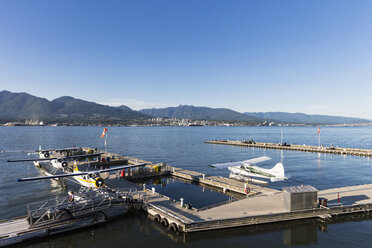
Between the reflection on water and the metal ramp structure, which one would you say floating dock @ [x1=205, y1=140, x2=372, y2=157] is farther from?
the metal ramp structure

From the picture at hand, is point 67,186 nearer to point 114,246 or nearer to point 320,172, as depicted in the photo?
point 114,246

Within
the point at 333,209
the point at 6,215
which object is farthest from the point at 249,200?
the point at 6,215

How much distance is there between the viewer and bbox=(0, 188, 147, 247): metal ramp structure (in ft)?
52.5

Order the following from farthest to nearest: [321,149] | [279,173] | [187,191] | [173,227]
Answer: [321,149], [279,173], [187,191], [173,227]

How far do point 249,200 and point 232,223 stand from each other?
5310 mm

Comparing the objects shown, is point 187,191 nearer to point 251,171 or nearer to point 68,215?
point 251,171

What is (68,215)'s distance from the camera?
18078 mm

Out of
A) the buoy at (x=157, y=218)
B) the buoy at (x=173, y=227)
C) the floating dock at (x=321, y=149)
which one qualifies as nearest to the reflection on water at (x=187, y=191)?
the buoy at (x=157, y=218)

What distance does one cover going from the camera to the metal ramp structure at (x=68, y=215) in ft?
52.5

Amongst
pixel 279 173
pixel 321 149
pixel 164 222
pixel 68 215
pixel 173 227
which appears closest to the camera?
pixel 173 227

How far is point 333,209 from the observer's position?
768 inches

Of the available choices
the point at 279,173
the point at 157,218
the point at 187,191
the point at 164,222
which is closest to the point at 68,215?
the point at 157,218

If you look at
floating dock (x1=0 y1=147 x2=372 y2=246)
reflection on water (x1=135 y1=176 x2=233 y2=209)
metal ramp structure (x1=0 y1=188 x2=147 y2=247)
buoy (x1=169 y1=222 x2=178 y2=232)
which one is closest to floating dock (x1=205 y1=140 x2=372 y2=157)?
floating dock (x1=0 y1=147 x2=372 y2=246)

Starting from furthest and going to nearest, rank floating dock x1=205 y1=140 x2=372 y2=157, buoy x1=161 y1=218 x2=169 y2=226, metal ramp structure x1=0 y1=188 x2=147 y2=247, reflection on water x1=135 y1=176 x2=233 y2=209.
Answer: floating dock x1=205 y1=140 x2=372 y2=157
reflection on water x1=135 y1=176 x2=233 y2=209
buoy x1=161 y1=218 x2=169 y2=226
metal ramp structure x1=0 y1=188 x2=147 y2=247
